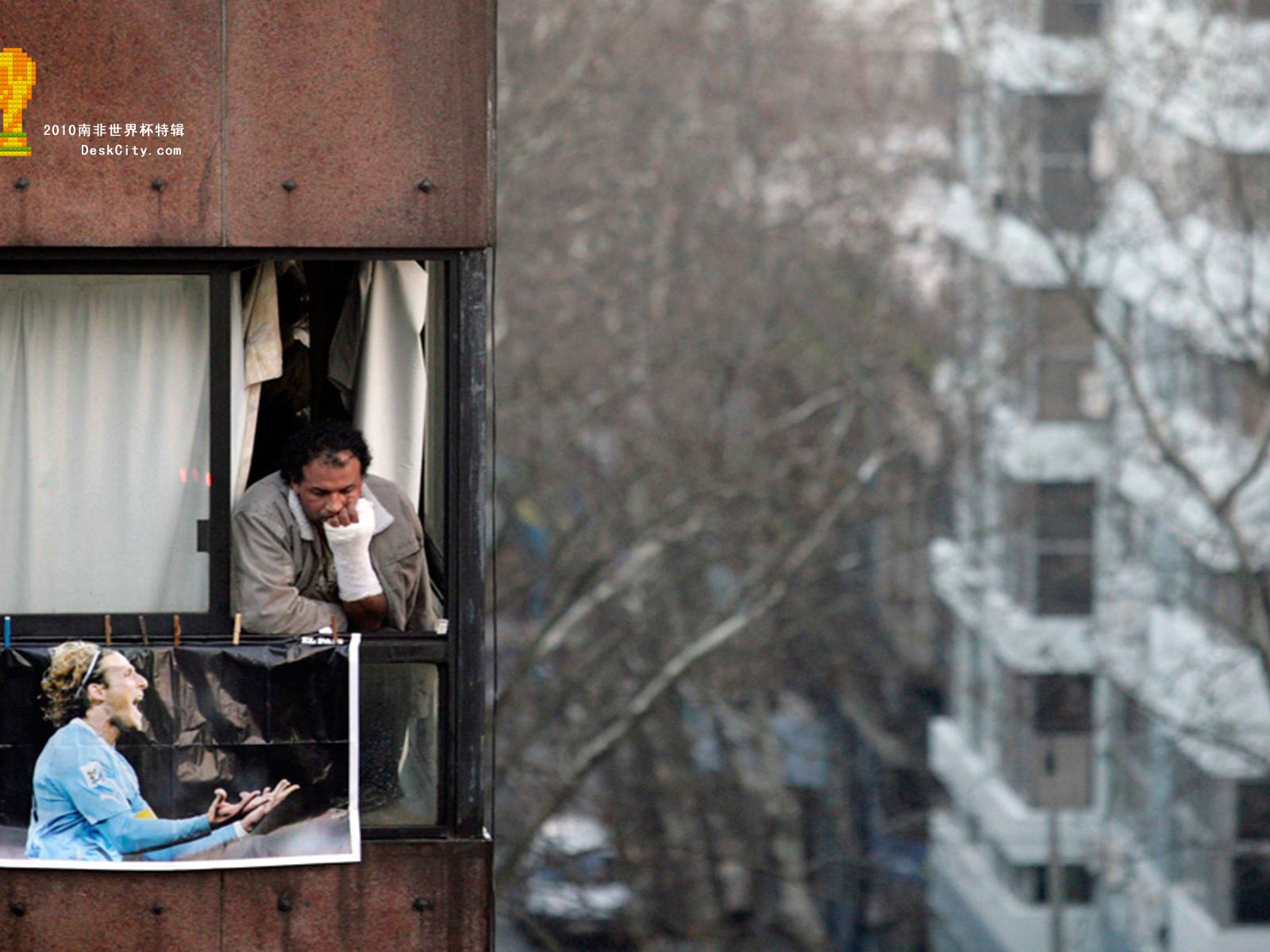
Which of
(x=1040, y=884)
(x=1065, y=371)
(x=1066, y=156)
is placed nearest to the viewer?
(x=1066, y=156)

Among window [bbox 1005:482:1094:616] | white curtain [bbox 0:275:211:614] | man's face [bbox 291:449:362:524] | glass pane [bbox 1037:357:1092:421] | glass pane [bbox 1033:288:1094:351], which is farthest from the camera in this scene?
window [bbox 1005:482:1094:616]

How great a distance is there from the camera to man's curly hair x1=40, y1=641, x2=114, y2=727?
7.12 metres

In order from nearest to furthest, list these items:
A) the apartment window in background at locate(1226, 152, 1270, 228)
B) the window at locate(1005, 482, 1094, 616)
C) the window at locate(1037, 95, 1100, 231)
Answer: the apartment window in background at locate(1226, 152, 1270, 228) → the window at locate(1037, 95, 1100, 231) → the window at locate(1005, 482, 1094, 616)

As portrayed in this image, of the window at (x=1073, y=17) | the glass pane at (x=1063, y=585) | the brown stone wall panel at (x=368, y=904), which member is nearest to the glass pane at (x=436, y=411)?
the brown stone wall panel at (x=368, y=904)

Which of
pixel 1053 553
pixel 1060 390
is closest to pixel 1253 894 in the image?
pixel 1053 553

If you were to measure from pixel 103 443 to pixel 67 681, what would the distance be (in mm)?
910

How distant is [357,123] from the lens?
23.5ft

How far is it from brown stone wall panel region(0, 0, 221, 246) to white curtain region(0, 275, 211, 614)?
0.84 feet

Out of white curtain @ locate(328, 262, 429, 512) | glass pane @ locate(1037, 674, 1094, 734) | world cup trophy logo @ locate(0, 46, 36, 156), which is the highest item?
world cup trophy logo @ locate(0, 46, 36, 156)

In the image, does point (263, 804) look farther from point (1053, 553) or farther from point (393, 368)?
point (1053, 553)

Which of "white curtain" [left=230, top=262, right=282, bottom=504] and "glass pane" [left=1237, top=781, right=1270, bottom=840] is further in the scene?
"glass pane" [left=1237, top=781, right=1270, bottom=840]

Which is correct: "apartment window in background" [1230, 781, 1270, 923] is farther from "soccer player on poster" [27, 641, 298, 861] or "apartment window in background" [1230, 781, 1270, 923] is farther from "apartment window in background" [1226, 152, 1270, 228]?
"soccer player on poster" [27, 641, 298, 861]

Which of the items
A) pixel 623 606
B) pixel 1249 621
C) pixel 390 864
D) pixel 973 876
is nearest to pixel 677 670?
pixel 623 606

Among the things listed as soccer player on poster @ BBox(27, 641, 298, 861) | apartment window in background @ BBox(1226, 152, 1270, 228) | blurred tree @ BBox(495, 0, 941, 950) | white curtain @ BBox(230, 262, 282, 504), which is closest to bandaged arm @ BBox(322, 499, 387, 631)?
white curtain @ BBox(230, 262, 282, 504)
